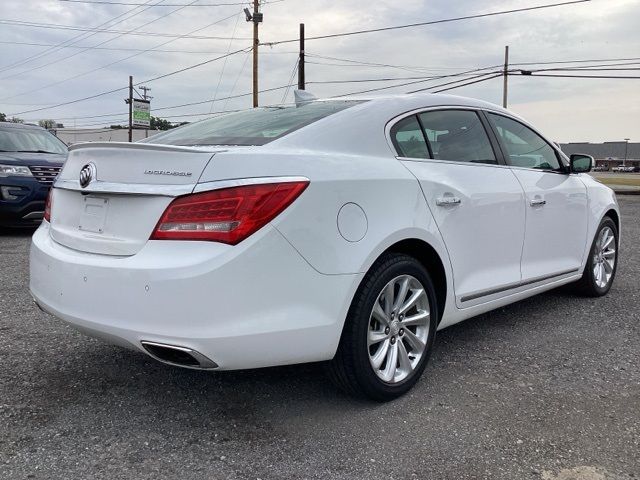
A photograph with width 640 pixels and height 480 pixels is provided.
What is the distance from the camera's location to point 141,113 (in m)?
54.5

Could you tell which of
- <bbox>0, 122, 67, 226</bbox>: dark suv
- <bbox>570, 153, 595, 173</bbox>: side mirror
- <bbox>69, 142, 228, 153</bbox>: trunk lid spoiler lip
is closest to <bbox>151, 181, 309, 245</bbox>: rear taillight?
<bbox>69, 142, 228, 153</bbox>: trunk lid spoiler lip

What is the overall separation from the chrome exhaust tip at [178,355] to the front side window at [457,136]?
177 cm

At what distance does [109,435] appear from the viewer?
264 centimetres

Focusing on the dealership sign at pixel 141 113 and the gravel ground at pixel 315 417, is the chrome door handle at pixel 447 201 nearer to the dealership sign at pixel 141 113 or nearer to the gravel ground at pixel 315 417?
the gravel ground at pixel 315 417

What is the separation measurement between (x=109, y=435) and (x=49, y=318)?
6.68 feet

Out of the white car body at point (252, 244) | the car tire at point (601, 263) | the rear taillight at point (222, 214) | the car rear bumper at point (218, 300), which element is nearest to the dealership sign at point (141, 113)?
the car tire at point (601, 263)

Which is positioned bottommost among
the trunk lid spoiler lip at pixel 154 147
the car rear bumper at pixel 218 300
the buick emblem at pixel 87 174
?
the car rear bumper at pixel 218 300

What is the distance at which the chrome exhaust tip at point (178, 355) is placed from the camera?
2.42 metres

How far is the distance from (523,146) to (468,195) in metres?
1.14

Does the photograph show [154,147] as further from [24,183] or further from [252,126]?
[24,183]

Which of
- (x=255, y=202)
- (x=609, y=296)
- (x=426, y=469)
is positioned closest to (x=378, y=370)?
(x=426, y=469)

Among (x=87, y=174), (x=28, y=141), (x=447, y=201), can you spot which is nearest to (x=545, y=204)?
(x=447, y=201)

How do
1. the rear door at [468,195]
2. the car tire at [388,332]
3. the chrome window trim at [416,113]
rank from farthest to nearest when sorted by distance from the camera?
the rear door at [468,195]
the chrome window trim at [416,113]
the car tire at [388,332]

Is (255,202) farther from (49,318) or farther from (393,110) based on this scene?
(49,318)
